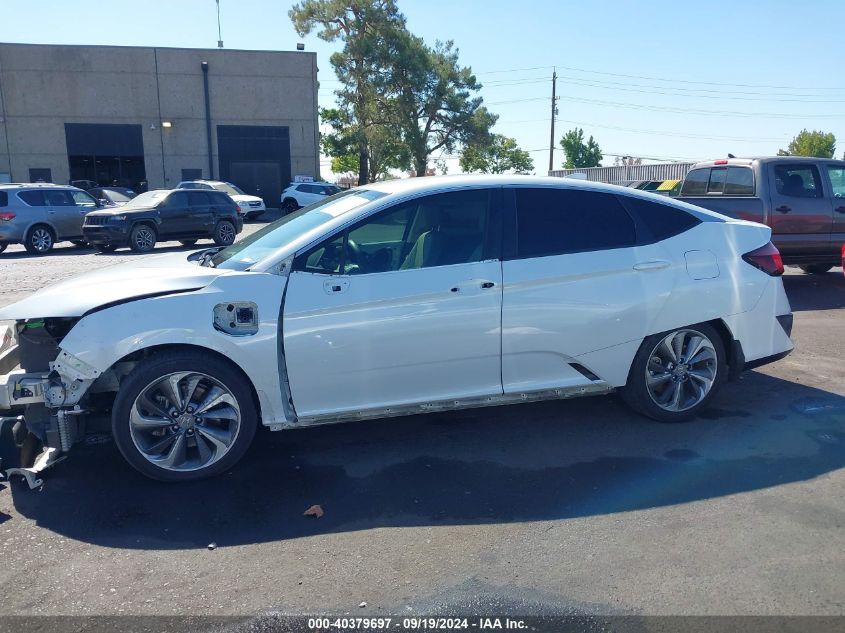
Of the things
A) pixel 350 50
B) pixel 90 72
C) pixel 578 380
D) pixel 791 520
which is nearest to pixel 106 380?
pixel 578 380

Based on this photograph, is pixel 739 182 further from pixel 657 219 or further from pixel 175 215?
pixel 175 215

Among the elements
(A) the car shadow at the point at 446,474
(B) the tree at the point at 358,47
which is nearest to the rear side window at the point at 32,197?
(A) the car shadow at the point at 446,474

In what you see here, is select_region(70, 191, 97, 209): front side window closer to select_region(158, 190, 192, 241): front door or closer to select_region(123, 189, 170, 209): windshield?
select_region(123, 189, 170, 209): windshield

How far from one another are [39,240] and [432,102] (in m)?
30.2

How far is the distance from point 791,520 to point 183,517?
3.19 m

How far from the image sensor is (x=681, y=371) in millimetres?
5133

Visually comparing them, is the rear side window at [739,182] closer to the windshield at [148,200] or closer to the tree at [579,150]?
the windshield at [148,200]

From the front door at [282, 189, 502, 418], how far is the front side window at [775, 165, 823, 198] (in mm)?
7172

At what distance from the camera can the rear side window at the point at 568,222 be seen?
4770mm

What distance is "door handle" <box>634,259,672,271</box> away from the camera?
4.91 metres

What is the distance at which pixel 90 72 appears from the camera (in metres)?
36.3

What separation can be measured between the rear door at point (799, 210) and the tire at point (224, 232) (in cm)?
1401

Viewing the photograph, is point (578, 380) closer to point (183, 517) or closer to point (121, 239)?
point (183, 517)

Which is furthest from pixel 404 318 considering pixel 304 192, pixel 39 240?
pixel 304 192
